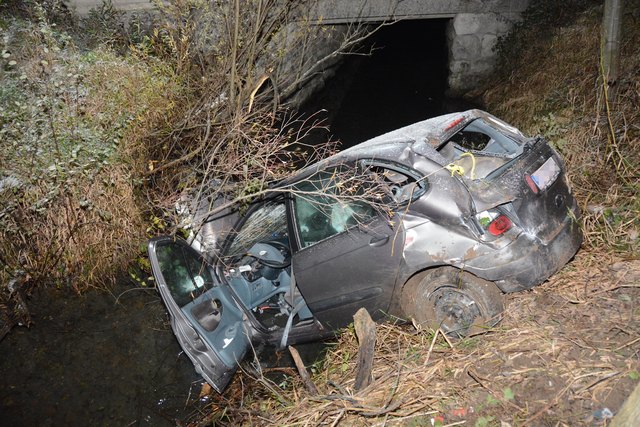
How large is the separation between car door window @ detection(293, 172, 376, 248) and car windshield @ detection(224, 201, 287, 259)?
654mm

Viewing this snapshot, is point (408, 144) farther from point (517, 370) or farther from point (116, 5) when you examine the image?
point (116, 5)

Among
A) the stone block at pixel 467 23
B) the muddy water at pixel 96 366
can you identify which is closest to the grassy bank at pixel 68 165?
the muddy water at pixel 96 366

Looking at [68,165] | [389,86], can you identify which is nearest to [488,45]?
[389,86]

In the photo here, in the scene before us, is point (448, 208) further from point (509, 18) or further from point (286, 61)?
point (509, 18)

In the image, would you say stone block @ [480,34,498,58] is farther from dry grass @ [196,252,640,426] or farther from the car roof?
dry grass @ [196,252,640,426]

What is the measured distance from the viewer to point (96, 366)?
5.61 meters

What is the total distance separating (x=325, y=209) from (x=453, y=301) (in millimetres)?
1373

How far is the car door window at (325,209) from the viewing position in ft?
14.6

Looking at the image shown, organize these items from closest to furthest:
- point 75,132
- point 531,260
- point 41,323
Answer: point 531,260, point 41,323, point 75,132

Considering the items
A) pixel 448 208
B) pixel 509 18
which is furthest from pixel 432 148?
pixel 509 18

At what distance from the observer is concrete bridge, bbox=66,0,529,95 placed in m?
10.3

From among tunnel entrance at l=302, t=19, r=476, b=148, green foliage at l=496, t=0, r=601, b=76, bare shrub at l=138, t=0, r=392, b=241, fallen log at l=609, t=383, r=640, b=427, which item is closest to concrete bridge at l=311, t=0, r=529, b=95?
green foliage at l=496, t=0, r=601, b=76

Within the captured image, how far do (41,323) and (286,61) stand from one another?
19.9 feet

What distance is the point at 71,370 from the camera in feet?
18.3
